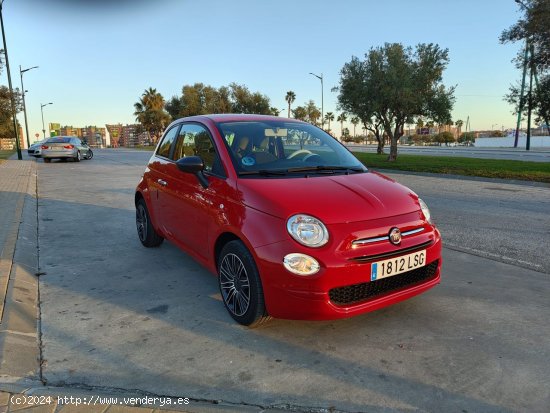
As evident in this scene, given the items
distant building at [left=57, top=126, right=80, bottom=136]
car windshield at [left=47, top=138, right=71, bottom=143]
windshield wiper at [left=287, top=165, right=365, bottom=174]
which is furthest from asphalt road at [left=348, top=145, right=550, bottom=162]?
distant building at [left=57, top=126, right=80, bottom=136]

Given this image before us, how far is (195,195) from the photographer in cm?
394

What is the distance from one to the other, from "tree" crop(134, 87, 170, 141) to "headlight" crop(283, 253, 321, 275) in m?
63.5

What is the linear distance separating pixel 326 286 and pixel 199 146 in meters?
2.14

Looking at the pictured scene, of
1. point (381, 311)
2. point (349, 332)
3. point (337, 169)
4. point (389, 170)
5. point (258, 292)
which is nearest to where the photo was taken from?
point (258, 292)

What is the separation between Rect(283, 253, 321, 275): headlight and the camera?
2854 mm

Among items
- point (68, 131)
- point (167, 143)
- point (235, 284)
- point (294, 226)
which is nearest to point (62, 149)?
point (167, 143)

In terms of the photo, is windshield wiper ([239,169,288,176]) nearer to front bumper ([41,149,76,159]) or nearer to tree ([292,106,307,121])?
front bumper ([41,149,76,159])

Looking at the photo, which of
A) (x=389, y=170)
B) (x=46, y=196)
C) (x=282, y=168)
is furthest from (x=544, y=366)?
(x=389, y=170)

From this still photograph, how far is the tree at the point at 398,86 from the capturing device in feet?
70.1

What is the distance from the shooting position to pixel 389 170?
17.8 m

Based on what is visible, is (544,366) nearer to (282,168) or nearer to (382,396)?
(382,396)

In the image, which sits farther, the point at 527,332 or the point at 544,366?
the point at 527,332

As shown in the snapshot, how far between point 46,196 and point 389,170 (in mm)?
12980

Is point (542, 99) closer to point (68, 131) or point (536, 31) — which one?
point (536, 31)
